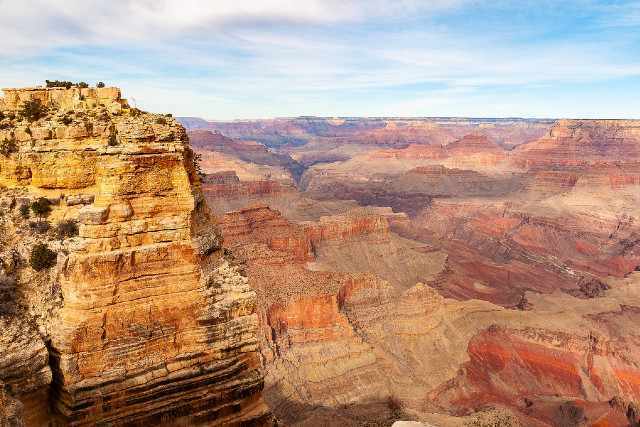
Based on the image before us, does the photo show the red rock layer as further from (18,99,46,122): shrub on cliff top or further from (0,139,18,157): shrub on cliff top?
(0,139,18,157): shrub on cliff top

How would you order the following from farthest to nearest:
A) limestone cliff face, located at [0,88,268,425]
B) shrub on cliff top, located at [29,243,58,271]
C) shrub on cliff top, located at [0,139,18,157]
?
1. shrub on cliff top, located at [0,139,18,157]
2. shrub on cliff top, located at [29,243,58,271]
3. limestone cliff face, located at [0,88,268,425]

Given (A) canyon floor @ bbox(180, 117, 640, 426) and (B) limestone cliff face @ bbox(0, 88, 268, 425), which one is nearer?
(B) limestone cliff face @ bbox(0, 88, 268, 425)

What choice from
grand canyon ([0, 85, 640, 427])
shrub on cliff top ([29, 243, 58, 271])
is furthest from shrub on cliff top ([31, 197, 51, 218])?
shrub on cliff top ([29, 243, 58, 271])

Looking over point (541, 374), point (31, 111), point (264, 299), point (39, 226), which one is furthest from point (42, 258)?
point (541, 374)

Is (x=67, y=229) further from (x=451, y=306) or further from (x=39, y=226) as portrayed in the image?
(x=451, y=306)

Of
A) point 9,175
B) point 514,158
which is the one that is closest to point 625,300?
point 9,175

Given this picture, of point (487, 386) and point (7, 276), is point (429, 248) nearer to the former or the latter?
point (487, 386)

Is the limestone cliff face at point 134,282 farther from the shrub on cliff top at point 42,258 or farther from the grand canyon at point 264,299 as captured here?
the shrub on cliff top at point 42,258

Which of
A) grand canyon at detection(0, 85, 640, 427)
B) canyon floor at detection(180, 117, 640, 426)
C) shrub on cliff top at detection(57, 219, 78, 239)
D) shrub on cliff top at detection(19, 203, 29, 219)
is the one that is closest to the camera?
grand canyon at detection(0, 85, 640, 427)
